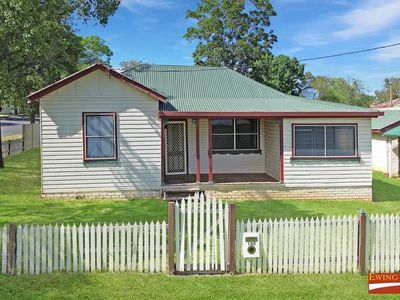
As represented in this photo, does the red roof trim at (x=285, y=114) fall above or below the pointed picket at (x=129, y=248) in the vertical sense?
above

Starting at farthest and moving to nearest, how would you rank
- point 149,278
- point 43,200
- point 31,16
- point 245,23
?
1. point 245,23
2. point 31,16
3. point 43,200
4. point 149,278

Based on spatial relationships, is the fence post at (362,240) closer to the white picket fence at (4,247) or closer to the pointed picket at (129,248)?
the pointed picket at (129,248)

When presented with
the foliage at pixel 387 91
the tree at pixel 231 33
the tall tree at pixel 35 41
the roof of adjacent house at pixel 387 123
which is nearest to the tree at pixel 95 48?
the tree at pixel 231 33

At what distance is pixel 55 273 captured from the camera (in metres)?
7.25

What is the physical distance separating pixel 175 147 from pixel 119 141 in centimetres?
338

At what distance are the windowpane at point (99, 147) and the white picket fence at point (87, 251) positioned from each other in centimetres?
703

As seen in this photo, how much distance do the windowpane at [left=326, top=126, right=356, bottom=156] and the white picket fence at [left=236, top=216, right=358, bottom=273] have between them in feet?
26.5

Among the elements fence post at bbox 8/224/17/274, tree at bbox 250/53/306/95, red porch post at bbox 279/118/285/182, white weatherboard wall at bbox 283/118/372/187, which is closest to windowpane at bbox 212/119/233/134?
red porch post at bbox 279/118/285/182

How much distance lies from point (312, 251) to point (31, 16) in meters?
15.6

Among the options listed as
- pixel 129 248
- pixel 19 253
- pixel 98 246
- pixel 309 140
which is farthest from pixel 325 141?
pixel 19 253

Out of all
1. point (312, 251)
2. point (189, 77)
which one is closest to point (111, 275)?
point (312, 251)

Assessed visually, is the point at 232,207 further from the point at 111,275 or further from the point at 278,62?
the point at 278,62

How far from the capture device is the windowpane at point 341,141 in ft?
50.2

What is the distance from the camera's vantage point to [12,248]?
713cm
